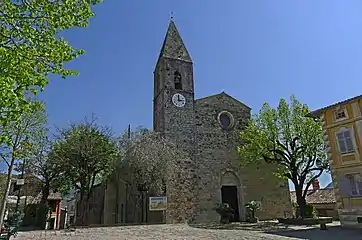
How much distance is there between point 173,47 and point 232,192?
14194 mm

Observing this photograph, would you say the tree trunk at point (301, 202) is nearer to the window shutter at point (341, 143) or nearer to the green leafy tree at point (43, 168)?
the window shutter at point (341, 143)

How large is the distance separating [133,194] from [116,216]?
4.66 metres

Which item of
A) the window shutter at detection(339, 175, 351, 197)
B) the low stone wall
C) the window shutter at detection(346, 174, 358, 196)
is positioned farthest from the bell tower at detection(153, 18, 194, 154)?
the low stone wall

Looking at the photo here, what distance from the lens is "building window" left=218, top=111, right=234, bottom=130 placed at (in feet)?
89.9

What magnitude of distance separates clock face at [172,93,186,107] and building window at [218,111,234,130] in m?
3.69

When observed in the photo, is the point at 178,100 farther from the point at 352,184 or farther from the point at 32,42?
the point at 32,42

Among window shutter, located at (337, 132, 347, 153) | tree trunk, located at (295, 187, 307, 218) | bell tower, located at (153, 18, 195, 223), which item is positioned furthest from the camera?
bell tower, located at (153, 18, 195, 223)

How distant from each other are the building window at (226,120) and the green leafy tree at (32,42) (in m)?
20.3

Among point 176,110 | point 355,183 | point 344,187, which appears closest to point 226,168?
point 176,110

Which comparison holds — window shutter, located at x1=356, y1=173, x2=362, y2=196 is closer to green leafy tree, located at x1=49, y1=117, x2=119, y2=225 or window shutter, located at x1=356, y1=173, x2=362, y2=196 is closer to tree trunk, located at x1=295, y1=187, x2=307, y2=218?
tree trunk, located at x1=295, y1=187, x2=307, y2=218

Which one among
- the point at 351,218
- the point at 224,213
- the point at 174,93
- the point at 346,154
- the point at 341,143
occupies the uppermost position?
the point at 174,93

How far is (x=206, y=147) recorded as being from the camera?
26.0 m

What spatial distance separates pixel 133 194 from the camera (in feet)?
75.3

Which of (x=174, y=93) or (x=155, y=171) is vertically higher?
(x=174, y=93)
